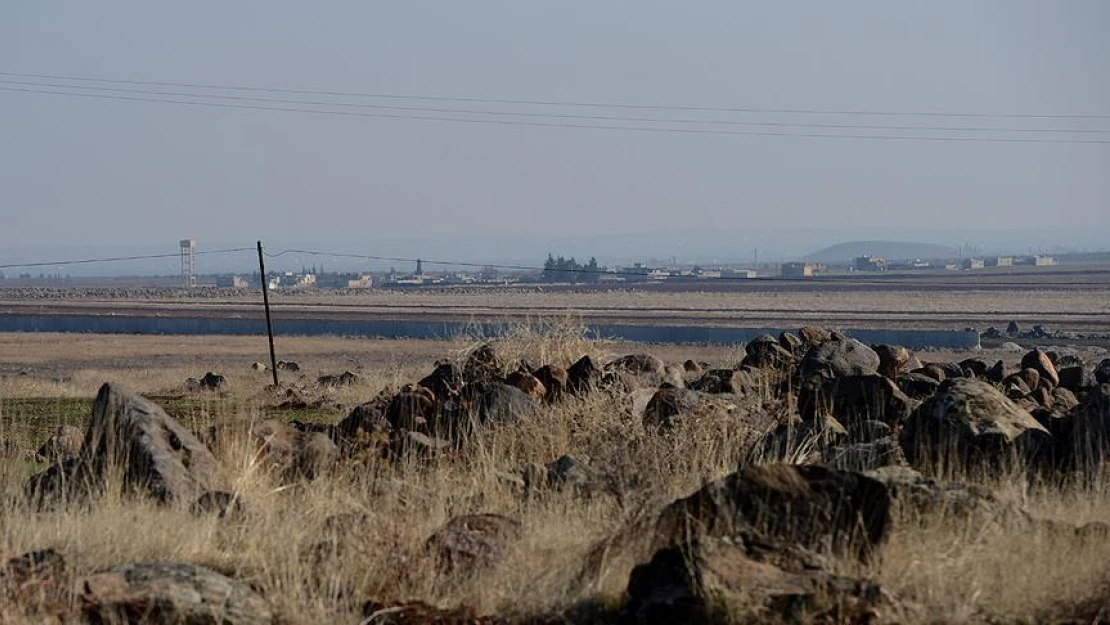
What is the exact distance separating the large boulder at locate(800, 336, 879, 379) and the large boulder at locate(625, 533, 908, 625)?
9.28 metres

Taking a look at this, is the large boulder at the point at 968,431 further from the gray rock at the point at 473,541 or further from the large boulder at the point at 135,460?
the large boulder at the point at 135,460

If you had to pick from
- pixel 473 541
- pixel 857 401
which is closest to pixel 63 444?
pixel 473 541

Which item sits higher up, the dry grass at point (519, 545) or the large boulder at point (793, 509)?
the large boulder at point (793, 509)

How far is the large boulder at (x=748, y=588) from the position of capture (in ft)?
23.1

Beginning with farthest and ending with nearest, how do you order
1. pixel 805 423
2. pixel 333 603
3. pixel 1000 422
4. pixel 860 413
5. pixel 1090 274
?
pixel 1090 274 < pixel 860 413 < pixel 805 423 < pixel 1000 422 < pixel 333 603

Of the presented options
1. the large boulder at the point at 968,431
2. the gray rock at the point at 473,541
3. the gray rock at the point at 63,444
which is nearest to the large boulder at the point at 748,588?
the gray rock at the point at 473,541

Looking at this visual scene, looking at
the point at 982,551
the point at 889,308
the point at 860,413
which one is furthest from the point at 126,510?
the point at 889,308

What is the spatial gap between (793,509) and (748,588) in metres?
1.05

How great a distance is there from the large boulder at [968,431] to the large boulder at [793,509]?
11.7 ft

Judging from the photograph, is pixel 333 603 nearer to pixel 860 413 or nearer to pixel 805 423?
pixel 805 423

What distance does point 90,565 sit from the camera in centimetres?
827

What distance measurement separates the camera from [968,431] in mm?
12094

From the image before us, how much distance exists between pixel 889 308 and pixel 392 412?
7570 cm

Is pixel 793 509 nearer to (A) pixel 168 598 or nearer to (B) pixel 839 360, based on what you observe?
(A) pixel 168 598
